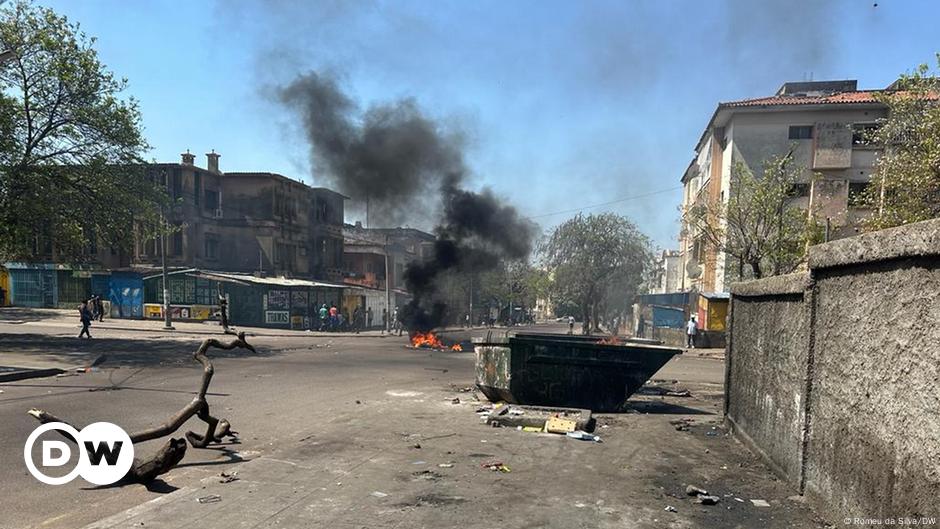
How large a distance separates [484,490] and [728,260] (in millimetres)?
22596

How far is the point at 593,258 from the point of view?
36.6 m

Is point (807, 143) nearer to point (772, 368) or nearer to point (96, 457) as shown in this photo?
point (772, 368)

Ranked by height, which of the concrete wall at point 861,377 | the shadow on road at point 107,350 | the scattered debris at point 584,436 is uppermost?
the concrete wall at point 861,377

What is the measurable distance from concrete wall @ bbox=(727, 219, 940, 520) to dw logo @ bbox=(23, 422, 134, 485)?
6.04 meters

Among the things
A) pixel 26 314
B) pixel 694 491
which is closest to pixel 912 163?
pixel 694 491

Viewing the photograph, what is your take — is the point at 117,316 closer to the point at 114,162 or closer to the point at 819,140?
the point at 114,162

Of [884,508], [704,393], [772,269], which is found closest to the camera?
[884,508]

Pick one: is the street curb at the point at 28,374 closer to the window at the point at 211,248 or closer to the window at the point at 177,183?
the window at the point at 177,183

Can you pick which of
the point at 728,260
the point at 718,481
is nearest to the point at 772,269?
the point at 728,260

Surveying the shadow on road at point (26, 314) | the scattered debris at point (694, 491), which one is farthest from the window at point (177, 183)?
the scattered debris at point (694, 491)

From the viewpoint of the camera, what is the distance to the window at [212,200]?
38.8 meters

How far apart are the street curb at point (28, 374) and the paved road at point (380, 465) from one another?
1.35 feet

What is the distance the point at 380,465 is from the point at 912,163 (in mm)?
13413

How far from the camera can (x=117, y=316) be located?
107ft
